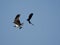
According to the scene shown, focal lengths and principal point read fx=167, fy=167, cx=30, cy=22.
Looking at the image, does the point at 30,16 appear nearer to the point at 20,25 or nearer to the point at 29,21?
the point at 29,21

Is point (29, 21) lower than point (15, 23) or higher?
lower

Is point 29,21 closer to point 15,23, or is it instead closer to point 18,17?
point 18,17

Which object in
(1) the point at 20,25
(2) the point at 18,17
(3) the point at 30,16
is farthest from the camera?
Answer: (1) the point at 20,25

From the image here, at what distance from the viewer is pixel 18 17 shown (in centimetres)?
814

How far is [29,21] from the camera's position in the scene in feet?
24.2

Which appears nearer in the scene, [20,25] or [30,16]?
[30,16]

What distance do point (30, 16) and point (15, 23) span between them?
1.88 metres

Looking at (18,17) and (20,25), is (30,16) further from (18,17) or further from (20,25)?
(20,25)

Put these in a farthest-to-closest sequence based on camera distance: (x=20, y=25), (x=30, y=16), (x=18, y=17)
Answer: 1. (x=20, y=25)
2. (x=18, y=17)
3. (x=30, y=16)

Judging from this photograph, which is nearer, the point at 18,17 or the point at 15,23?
the point at 18,17

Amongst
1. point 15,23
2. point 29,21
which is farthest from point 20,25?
point 29,21

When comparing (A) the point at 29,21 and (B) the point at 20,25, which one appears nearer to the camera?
(A) the point at 29,21

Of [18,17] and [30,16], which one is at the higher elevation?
[18,17]

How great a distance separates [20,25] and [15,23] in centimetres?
33
